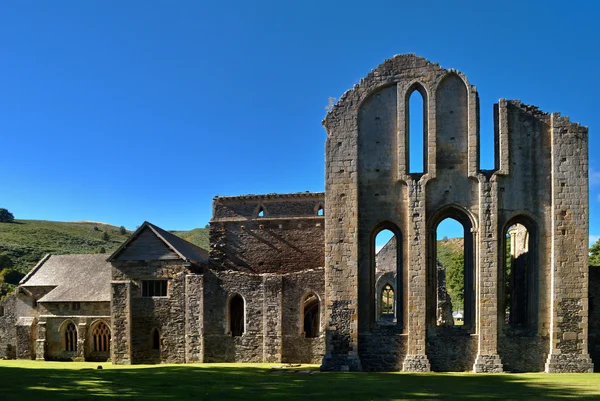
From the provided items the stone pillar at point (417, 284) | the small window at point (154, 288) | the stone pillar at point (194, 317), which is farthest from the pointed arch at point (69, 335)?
the stone pillar at point (417, 284)

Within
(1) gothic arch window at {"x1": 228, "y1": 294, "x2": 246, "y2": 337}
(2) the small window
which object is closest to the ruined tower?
(1) gothic arch window at {"x1": 228, "y1": 294, "x2": 246, "y2": 337}

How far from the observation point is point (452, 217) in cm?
2200

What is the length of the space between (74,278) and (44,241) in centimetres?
5959

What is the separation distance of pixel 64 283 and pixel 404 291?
2675 centimetres

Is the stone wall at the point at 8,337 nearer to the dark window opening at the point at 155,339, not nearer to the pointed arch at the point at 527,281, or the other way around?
the dark window opening at the point at 155,339

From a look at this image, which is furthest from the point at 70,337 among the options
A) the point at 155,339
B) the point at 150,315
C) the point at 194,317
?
the point at 194,317

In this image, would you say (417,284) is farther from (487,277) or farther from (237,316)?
(237,316)

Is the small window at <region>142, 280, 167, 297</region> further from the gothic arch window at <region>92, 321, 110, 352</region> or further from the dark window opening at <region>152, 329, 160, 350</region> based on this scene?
the gothic arch window at <region>92, 321, 110, 352</region>

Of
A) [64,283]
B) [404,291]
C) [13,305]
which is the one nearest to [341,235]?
[404,291]

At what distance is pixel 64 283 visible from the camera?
3653 cm

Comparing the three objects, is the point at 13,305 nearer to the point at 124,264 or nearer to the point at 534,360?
the point at 124,264

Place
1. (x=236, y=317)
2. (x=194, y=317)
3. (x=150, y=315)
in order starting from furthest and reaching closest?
(x=236, y=317) < (x=150, y=315) < (x=194, y=317)

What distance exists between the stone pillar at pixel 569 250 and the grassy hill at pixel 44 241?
193 ft

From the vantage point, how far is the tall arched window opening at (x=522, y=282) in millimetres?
20703
